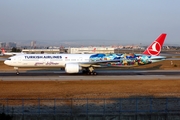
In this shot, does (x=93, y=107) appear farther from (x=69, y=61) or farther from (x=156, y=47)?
(x=156, y=47)

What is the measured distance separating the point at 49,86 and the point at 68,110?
12.9m

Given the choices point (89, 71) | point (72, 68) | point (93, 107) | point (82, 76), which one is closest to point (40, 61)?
point (72, 68)

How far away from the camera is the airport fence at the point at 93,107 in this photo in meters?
18.1

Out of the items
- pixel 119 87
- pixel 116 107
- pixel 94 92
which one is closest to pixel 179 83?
pixel 119 87

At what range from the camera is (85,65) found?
4297 centimetres

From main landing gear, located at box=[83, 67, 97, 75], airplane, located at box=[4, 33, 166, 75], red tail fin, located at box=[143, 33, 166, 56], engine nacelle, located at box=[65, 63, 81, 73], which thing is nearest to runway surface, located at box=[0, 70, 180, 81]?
engine nacelle, located at box=[65, 63, 81, 73]

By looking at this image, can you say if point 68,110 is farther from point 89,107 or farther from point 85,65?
point 85,65

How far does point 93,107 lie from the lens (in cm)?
1956

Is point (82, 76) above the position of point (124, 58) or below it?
below

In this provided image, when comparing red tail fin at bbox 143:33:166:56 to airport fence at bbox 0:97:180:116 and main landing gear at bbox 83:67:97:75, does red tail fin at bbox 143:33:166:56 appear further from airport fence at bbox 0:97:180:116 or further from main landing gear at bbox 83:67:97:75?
airport fence at bbox 0:97:180:116

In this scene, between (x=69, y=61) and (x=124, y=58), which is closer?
(x=69, y=61)

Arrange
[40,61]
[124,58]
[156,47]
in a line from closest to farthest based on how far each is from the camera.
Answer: [40,61] < [124,58] < [156,47]

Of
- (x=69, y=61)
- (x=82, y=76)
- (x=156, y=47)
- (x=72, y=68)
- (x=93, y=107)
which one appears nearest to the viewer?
(x=93, y=107)

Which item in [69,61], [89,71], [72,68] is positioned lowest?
[89,71]
